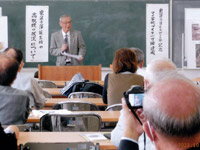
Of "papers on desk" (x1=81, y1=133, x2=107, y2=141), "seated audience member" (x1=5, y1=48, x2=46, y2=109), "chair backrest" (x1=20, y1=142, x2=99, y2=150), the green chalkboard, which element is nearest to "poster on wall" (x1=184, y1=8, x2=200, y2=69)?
the green chalkboard

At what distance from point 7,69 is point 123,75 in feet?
4.99

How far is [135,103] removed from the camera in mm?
1395

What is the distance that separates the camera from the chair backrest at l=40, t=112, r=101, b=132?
9.27 feet

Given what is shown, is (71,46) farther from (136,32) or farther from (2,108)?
(2,108)

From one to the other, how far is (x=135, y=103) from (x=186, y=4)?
746 cm

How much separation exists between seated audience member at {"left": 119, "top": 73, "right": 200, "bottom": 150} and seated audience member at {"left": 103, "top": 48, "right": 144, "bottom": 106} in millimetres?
2907

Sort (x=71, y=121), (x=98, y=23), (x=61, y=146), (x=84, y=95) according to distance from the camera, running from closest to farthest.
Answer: (x=61, y=146) < (x=71, y=121) < (x=84, y=95) < (x=98, y=23)

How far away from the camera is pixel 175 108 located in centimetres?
101

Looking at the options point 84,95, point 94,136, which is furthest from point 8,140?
point 84,95

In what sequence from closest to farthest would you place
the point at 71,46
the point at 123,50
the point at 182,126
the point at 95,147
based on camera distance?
1. the point at 182,126
2. the point at 95,147
3. the point at 123,50
4. the point at 71,46

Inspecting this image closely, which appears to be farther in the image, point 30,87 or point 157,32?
point 157,32

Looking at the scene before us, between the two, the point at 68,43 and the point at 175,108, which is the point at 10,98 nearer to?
the point at 175,108

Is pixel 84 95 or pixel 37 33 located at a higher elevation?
pixel 37 33

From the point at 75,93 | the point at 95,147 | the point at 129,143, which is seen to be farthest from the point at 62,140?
the point at 75,93
